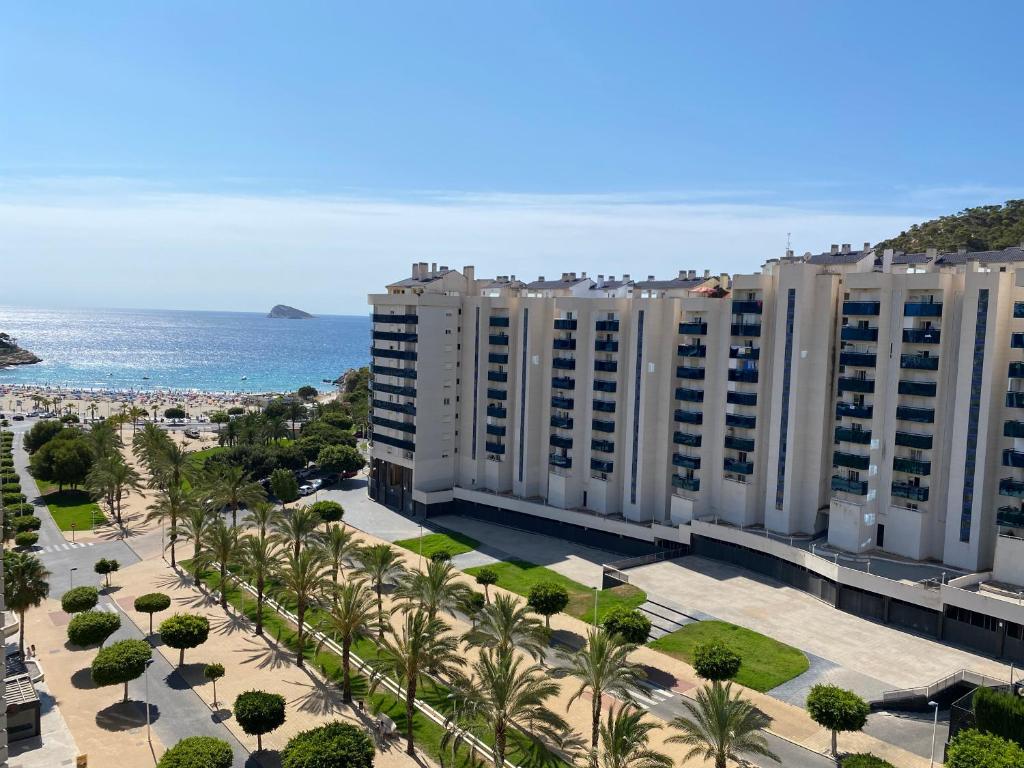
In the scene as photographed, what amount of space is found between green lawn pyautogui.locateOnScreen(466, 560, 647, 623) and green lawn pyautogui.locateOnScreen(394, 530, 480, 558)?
4.82 m

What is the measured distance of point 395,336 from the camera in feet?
260

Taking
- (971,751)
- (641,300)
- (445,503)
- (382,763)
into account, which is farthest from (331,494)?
(971,751)

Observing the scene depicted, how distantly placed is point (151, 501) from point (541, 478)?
144 feet

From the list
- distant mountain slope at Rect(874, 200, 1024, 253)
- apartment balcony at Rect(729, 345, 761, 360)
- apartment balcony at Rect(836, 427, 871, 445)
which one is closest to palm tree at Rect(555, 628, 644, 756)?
apartment balcony at Rect(836, 427, 871, 445)

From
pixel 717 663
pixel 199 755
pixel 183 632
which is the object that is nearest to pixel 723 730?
pixel 717 663

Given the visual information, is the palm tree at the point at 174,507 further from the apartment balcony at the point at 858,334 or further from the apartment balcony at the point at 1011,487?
the apartment balcony at the point at 1011,487

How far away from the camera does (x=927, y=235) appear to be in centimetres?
12938

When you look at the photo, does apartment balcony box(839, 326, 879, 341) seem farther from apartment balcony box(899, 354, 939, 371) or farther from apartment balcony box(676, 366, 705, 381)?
apartment balcony box(676, 366, 705, 381)

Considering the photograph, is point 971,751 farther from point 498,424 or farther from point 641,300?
point 498,424

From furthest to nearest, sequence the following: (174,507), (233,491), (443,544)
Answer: (443,544)
(233,491)
(174,507)

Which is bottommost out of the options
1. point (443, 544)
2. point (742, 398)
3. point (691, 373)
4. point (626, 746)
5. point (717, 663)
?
point (443, 544)

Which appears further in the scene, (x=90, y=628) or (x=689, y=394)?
(x=689, y=394)

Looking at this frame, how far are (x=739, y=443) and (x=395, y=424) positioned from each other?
34560mm

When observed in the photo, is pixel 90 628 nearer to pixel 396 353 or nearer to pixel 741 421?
pixel 396 353
